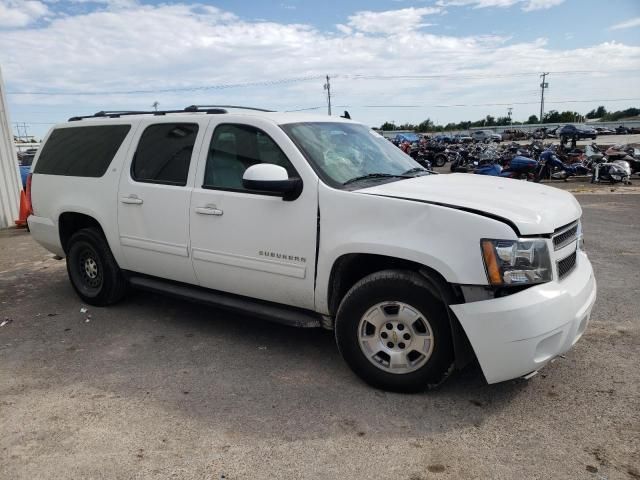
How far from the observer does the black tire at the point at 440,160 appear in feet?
86.1

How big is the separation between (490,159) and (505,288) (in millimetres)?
18041

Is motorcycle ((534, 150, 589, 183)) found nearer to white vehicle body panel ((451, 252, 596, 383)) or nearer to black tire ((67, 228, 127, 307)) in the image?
black tire ((67, 228, 127, 307))

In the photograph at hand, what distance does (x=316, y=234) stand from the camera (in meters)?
3.59

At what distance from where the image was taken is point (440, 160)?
26406 mm

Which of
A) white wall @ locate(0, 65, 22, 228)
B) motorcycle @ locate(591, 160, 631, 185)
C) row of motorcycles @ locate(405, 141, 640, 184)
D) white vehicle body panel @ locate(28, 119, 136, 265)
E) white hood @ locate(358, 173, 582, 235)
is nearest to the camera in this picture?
white hood @ locate(358, 173, 582, 235)

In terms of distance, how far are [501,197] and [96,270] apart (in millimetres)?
3936

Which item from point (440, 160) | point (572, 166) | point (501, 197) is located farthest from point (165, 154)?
point (440, 160)

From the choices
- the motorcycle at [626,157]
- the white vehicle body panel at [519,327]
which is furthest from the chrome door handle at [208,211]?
the motorcycle at [626,157]

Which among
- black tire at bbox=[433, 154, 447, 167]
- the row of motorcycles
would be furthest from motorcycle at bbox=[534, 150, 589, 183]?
black tire at bbox=[433, 154, 447, 167]

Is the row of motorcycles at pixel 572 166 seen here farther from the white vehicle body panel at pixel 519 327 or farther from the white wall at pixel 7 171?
the white vehicle body panel at pixel 519 327

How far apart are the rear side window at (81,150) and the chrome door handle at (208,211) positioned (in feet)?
Result: 4.47

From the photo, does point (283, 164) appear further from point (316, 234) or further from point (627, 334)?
point (627, 334)

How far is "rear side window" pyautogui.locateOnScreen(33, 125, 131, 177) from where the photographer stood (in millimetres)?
4988

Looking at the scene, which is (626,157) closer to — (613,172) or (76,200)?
(613,172)
